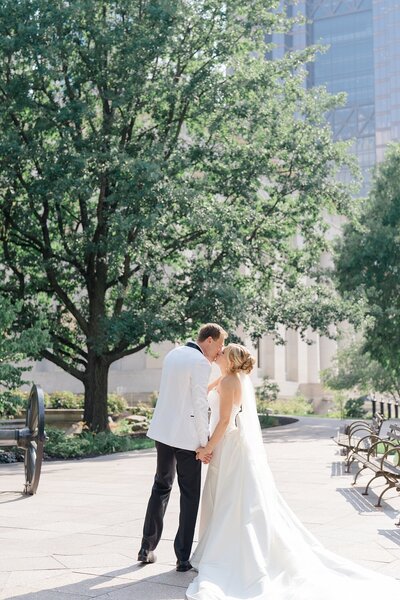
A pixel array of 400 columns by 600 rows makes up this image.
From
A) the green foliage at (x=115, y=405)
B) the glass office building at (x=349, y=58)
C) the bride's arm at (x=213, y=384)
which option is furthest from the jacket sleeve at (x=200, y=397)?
the glass office building at (x=349, y=58)

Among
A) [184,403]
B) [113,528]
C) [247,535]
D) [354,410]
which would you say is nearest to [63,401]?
[354,410]

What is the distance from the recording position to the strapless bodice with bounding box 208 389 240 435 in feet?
21.8

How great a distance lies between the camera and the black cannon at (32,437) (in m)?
10.4

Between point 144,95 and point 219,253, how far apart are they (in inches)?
199

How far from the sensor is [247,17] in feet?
78.2

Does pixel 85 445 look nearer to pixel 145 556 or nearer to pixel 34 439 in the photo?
pixel 34 439

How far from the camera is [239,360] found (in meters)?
6.59

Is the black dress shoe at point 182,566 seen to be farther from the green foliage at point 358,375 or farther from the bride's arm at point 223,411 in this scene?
the green foliage at point 358,375

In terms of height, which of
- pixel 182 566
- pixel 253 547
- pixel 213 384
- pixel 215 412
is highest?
pixel 213 384

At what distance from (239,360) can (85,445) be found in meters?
13.2

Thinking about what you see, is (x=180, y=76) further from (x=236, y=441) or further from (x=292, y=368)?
(x=292, y=368)

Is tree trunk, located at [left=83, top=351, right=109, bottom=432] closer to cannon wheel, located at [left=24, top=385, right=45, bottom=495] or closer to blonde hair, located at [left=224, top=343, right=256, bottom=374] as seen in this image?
cannon wheel, located at [left=24, top=385, right=45, bottom=495]

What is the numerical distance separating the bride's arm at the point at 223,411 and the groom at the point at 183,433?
7 cm

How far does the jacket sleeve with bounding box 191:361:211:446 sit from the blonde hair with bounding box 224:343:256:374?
0.22 meters
